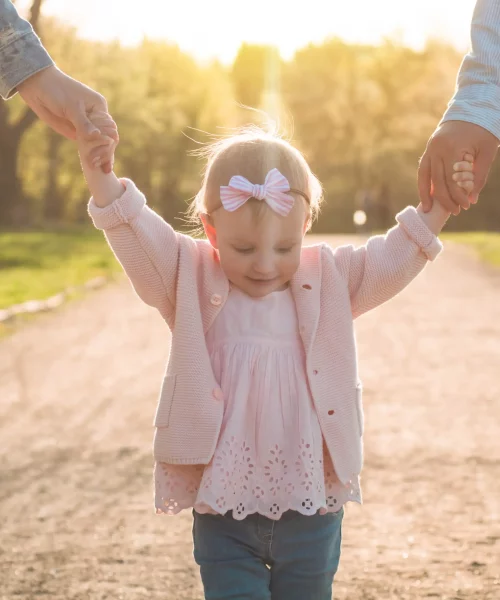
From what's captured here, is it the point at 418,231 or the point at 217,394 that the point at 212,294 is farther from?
the point at 418,231

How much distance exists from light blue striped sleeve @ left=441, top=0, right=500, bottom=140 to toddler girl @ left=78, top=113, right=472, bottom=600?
0.52ft

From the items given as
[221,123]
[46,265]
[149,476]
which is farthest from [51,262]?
[221,123]

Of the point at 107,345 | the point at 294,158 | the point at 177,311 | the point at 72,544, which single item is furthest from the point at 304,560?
the point at 107,345

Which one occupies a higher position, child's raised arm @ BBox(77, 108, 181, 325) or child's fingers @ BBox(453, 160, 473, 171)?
child's fingers @ BBox(453, 160, 473, 171)

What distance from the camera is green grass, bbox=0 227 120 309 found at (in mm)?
11302

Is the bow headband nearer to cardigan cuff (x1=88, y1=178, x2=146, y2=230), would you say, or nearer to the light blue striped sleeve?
cardigan cuff (x1=88, y1=178, x2=146, y2=230)

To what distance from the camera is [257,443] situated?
2.37 meters

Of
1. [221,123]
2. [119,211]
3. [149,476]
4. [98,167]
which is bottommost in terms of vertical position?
[221,123]

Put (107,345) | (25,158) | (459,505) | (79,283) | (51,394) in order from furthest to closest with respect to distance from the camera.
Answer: (25,158), (79,283), (107,345), (51,394), (459,505)

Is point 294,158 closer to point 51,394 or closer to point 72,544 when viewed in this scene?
point 72,544

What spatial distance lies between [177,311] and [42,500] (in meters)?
1.89

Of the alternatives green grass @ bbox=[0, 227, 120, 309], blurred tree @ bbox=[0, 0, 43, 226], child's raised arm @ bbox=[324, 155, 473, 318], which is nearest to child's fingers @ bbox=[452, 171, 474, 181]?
child's raised arm @ bbox=[324, 155, 473, 318]

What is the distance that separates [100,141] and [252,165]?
0.38 meters

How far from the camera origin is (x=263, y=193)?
7.56 feet
